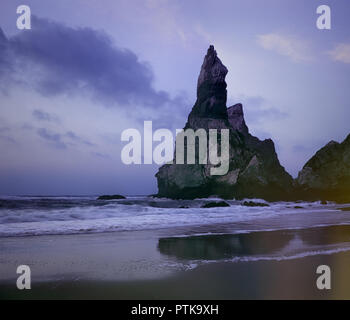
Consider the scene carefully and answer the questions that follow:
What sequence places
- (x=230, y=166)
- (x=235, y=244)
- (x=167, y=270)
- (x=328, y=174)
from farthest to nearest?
(x=328, y=174)
(x=230, y=166)
(x=235, y=244)
(x=167, y=270)

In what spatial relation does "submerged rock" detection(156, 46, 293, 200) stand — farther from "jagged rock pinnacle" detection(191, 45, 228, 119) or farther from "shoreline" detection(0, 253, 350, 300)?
"shoreline" detection(0, 253, 350, 300)

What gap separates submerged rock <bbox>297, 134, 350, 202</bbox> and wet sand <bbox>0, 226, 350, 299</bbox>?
Result: 57.4 metres

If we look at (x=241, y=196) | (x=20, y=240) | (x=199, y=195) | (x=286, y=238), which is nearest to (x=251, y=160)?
(x=241, y=196)

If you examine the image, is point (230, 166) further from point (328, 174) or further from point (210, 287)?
point (210, 287)

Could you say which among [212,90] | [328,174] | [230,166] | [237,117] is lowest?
[328,174]

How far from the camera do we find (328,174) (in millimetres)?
63469

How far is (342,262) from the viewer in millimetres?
6344

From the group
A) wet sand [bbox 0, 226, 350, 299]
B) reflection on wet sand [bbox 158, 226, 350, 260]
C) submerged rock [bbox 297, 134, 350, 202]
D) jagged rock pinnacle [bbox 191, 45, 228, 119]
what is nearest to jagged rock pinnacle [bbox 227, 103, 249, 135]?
jagged rock pinnacle [bbox 191, 45, 228, 119]

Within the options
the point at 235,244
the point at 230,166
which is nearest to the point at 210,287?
the point at 235,244

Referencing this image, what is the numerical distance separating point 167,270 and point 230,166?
51540mm

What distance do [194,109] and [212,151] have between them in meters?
14.5

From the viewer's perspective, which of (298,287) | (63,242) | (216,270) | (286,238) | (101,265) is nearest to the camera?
(298,287)

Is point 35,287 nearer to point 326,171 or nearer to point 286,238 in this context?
point 286,238

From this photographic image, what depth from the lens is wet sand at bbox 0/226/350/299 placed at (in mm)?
4539
